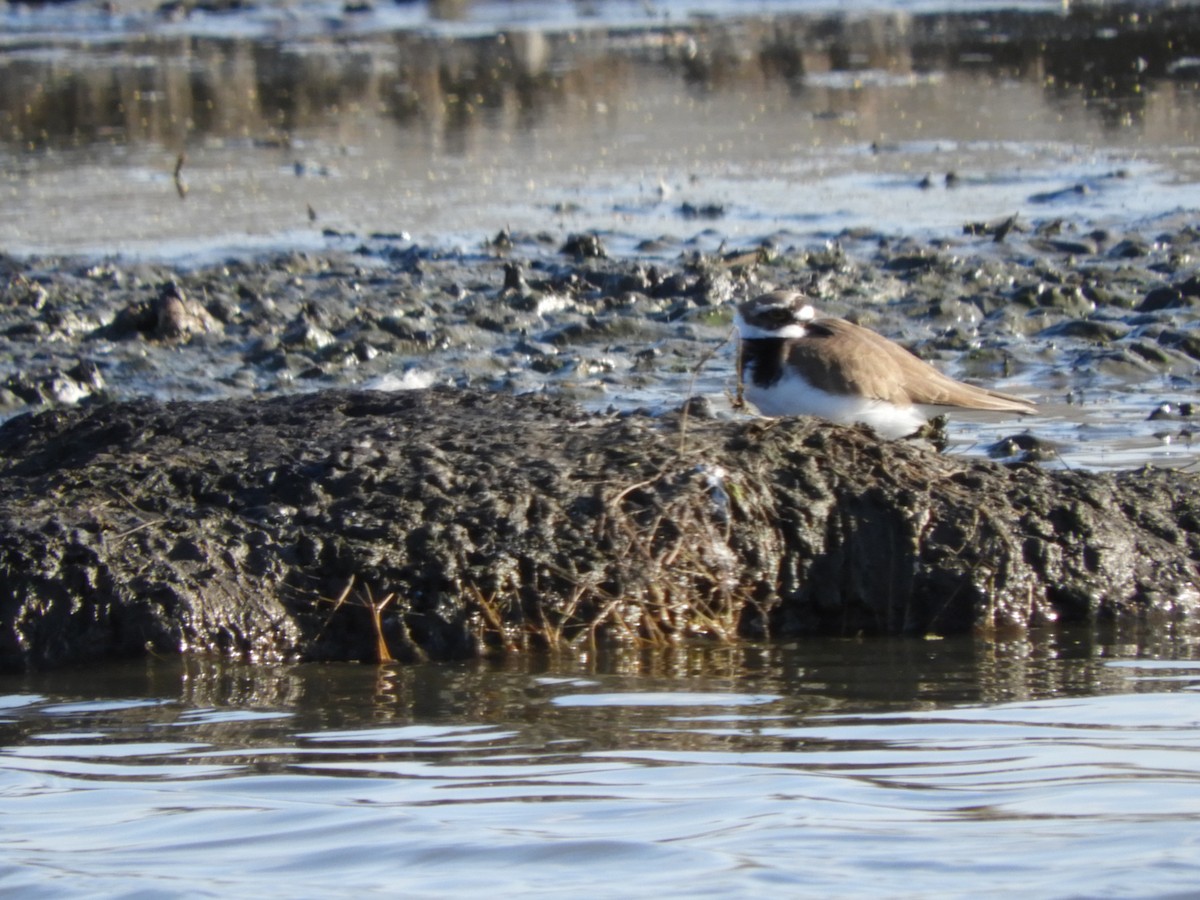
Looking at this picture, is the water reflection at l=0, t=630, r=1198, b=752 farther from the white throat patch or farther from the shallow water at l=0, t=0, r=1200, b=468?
the shallow water at l=0, t=0, r=1200, b=468

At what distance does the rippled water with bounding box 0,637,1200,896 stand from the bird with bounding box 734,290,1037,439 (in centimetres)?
140

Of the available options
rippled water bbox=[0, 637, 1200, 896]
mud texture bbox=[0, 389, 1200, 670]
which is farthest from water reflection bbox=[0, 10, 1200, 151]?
rippled water bbox=[0, 637, 1200, 896]

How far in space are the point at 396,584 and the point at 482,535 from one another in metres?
0.33

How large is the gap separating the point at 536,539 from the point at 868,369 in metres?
1.78

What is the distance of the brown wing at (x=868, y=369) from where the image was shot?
6.67m

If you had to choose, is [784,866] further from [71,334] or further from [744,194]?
[744,194]

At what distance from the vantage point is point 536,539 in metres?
5.60

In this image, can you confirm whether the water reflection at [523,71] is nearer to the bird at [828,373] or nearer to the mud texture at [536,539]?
the bird at [828,373]

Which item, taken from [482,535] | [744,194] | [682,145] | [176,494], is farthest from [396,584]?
[682,145]

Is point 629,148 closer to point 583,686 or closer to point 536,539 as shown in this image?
point 536,539

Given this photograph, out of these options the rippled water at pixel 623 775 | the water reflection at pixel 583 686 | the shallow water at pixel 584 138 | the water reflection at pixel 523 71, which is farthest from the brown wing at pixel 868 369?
the water reflection at pixel 523 71

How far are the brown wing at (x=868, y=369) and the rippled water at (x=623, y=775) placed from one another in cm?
145

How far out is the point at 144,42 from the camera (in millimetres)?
28750

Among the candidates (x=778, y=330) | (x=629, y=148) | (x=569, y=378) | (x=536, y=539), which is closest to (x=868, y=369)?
(x=778, y=330)
